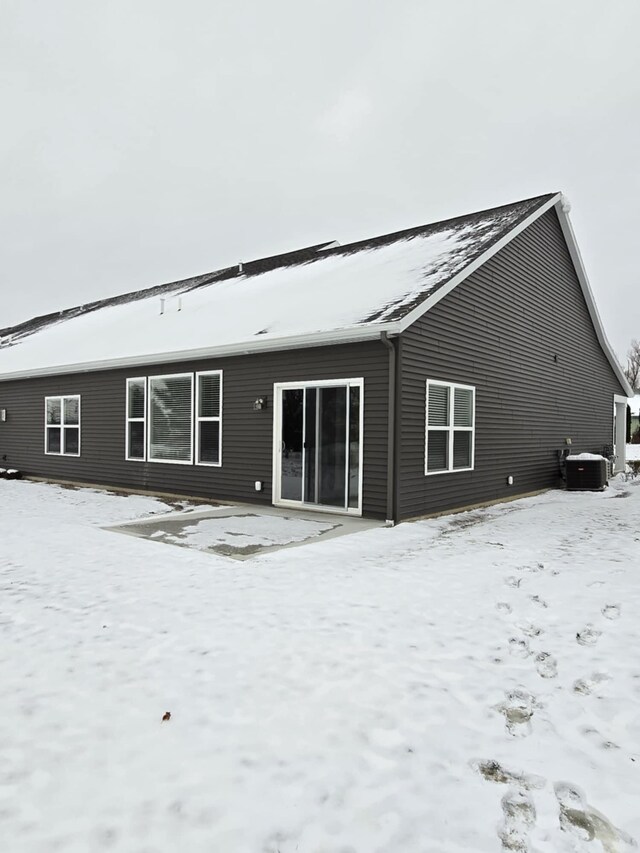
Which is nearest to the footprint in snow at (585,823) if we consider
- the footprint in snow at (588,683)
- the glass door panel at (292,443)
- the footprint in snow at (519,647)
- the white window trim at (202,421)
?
the footprint in snow at (588,683)

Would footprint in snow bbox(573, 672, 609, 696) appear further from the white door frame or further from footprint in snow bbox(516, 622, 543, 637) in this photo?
the white door frame

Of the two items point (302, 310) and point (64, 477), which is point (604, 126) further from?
point (64, 477)

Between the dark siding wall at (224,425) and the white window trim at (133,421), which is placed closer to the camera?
the dark siding wall at (224,425)

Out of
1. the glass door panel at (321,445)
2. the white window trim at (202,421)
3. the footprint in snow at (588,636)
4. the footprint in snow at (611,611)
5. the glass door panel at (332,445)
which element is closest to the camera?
the footprint in snow at (588,636)

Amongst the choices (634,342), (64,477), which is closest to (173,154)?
(64,477)

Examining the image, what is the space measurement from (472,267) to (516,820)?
7.93m

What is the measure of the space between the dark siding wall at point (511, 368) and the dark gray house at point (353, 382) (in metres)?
0.04

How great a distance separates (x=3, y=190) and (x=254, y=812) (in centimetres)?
3603

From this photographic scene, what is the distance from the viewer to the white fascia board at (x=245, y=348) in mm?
7391

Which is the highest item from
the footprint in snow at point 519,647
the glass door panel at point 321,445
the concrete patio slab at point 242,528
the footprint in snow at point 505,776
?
the glass door panel at point 321,445

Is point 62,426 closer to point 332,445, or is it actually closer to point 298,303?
point 298,303

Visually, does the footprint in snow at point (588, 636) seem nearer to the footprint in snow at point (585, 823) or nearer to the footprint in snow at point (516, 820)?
the footprint in snow at point (585, 823)

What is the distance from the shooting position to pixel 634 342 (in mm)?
56188

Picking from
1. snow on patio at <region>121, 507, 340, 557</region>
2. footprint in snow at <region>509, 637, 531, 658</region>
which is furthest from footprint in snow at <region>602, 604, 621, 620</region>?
snow on patio at <region>121, 507, 340, 557</region>
